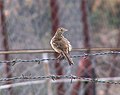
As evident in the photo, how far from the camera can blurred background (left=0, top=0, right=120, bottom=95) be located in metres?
6.75

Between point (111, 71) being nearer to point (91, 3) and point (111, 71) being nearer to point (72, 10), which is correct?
point (72, 10)

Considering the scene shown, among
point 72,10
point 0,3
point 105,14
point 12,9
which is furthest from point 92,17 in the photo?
point 0,3

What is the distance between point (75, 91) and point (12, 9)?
416cm

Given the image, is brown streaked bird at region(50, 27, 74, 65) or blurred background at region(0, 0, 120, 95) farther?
blurred background at region(0, 0, 120, 95)

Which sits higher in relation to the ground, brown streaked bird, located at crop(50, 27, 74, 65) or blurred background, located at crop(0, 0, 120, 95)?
brown streaked bird, located at crop(50, 27, 74, 65)

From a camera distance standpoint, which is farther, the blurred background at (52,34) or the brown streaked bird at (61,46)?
the blurred background at (52,34)

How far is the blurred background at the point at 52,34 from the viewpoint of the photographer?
266 inches

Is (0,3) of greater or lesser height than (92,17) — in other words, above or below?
above

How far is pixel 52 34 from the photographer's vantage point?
802 centimetres

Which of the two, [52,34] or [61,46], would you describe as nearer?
[61,46]

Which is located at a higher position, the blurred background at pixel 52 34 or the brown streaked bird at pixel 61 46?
the brown streaked bird at pixel 61 46

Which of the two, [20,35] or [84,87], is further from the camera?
[20,35]

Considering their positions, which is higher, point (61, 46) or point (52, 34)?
point (61, 46)

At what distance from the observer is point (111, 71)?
941 cm
